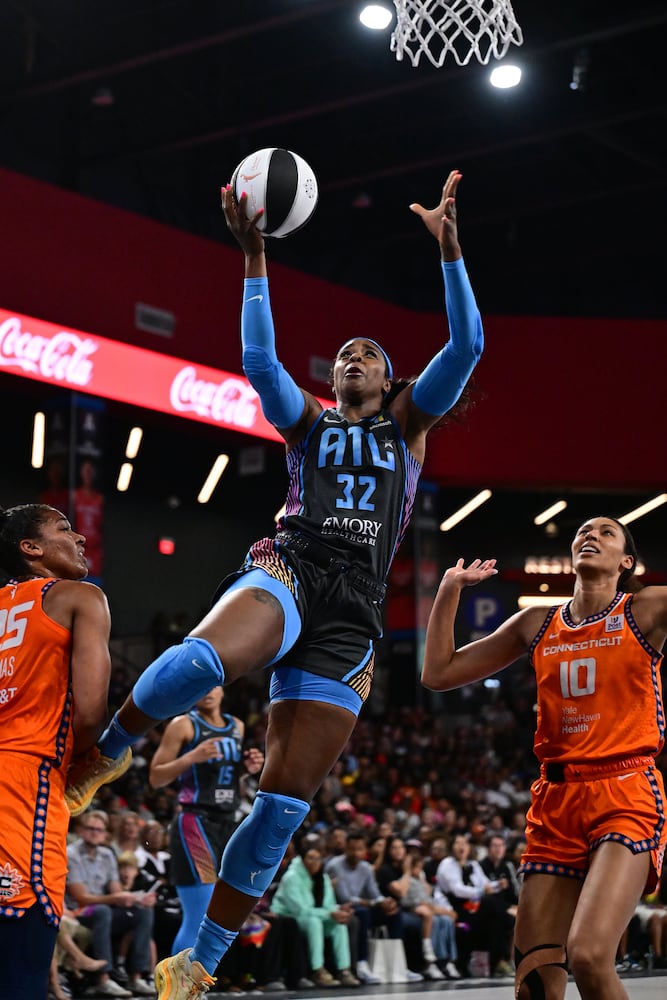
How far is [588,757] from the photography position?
428cm

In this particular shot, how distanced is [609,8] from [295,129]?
5.76m

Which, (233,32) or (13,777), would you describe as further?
(233,32)

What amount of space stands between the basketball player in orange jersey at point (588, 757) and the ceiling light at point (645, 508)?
19.7 meters

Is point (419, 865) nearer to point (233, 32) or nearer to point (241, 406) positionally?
point (241, 406)

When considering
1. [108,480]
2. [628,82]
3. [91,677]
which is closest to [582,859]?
[91,677]

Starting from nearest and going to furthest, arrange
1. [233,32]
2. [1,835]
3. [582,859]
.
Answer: [1,835]
[582,859]
[233,32]

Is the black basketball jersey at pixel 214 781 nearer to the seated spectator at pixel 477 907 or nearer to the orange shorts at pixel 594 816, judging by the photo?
the orange shorts at pixel 594 816

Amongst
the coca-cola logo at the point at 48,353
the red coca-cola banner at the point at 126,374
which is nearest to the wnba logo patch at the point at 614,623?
the red coca-cola banner at the point at 126,374

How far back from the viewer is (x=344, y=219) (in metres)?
23.2

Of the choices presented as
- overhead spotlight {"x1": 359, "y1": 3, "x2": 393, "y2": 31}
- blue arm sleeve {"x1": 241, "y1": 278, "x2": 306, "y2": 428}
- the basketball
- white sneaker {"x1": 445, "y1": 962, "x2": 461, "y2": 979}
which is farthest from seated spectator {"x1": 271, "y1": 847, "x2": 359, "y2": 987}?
overhead spotlight {"x1": 359, "y1": 3, "x2": 393, "y2": 31}

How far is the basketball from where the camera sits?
486 cm

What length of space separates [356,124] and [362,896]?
44.2ft

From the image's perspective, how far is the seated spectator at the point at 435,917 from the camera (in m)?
11.4

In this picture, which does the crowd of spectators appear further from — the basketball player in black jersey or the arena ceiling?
the arena ceiling
